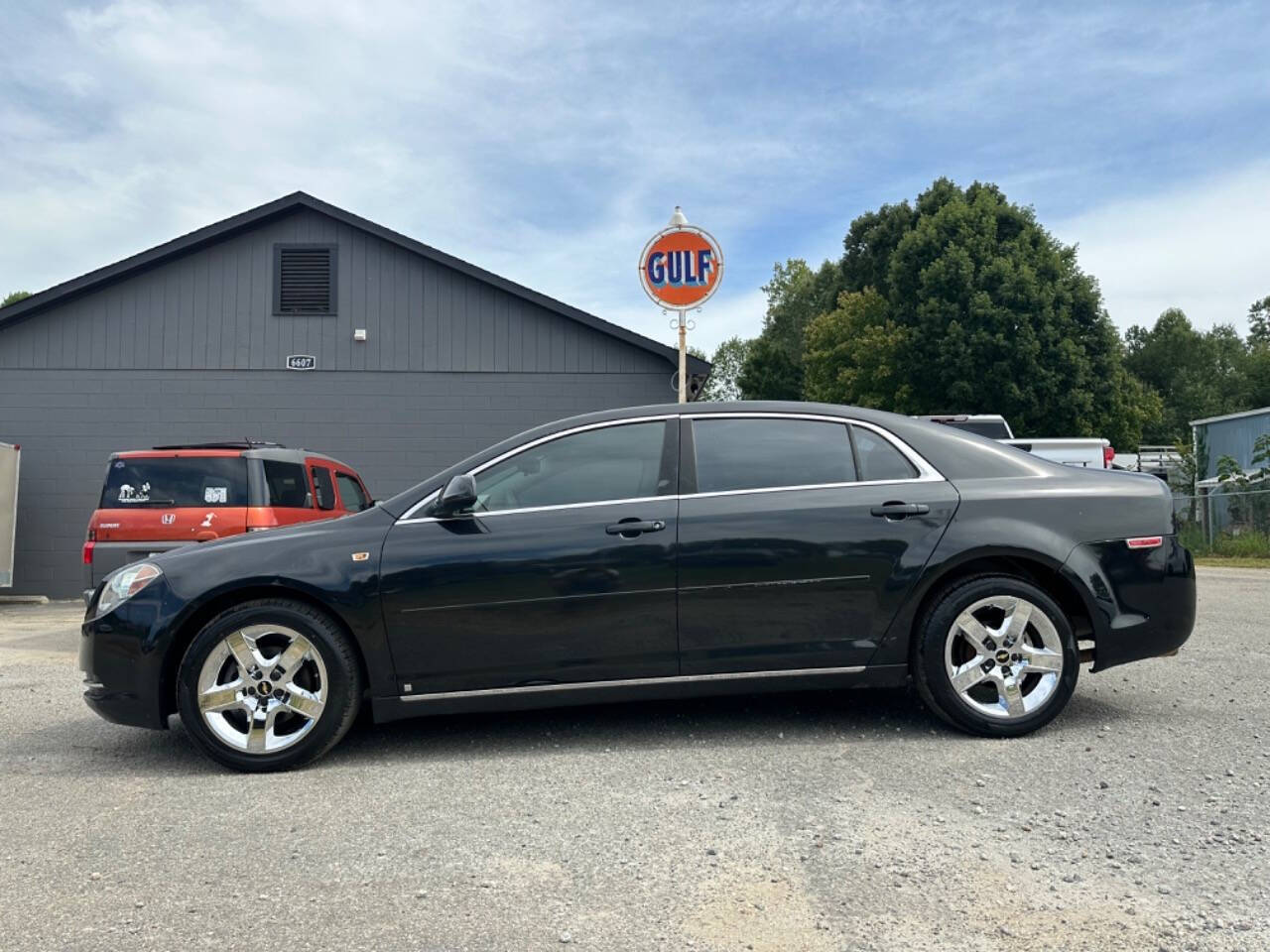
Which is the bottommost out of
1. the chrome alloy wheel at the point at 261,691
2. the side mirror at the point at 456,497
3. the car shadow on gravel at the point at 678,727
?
the car shadow on gravel at the point at 678,727

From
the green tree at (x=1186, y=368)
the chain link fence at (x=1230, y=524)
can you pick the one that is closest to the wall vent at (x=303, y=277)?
the chain link fence at (x=1230, y=524)

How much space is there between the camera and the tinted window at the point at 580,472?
471 centimetres

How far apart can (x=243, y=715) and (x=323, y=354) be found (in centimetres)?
1127

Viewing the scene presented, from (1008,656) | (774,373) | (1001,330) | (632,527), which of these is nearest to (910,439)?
(1008,656)

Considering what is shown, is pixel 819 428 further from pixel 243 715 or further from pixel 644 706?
pixel 243 715

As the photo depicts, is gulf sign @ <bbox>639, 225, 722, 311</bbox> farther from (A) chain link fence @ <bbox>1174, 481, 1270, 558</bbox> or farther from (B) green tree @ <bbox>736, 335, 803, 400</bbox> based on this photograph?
(B) green tree @ <bbox>736, 335, 803, 400</bbox>

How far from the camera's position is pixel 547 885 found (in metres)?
3.12

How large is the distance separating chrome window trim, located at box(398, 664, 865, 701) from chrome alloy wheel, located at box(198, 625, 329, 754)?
1.34ft

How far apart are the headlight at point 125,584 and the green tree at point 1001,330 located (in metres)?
29.8

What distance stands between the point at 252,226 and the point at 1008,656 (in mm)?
13460

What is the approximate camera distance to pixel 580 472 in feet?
15.7

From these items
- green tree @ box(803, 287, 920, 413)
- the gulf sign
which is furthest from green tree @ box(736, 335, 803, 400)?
the gulf sign

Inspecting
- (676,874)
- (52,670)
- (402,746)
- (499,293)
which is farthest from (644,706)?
(499,293)

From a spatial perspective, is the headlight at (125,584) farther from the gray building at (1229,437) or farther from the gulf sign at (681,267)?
the gray building at (1229,437)
